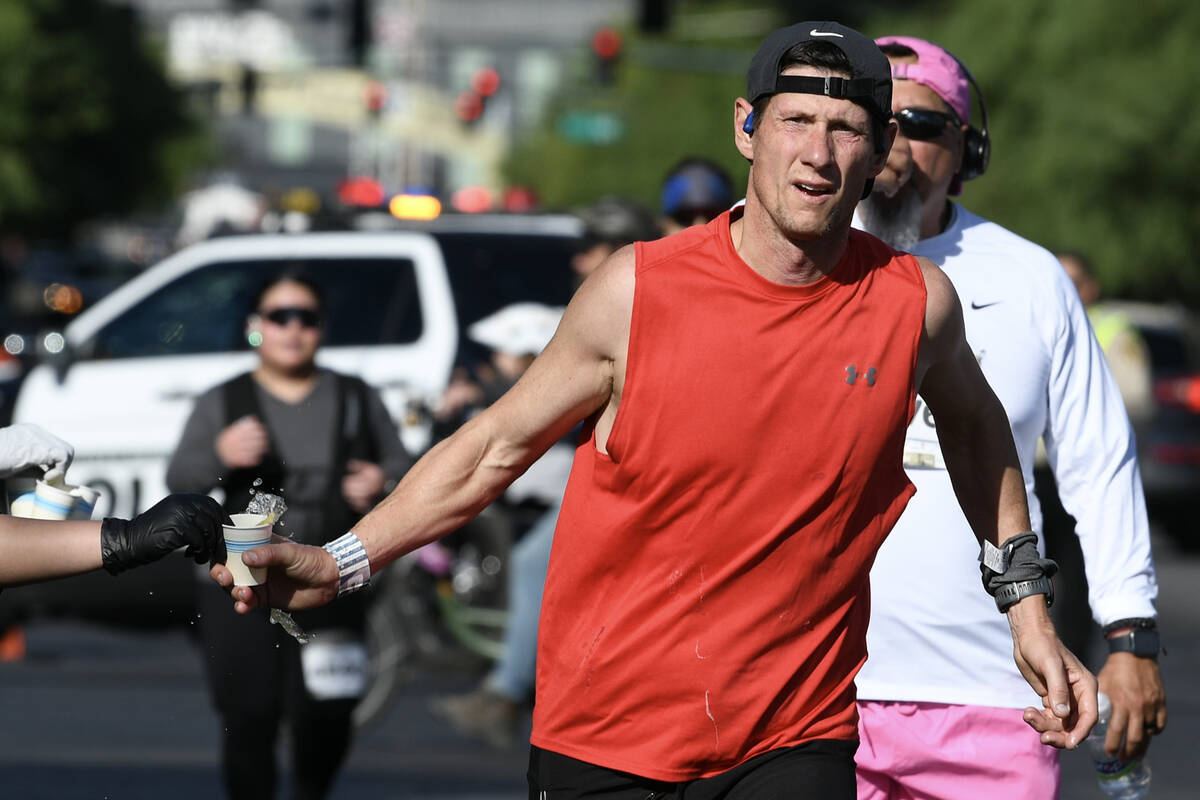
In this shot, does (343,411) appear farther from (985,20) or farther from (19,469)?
(985,20)

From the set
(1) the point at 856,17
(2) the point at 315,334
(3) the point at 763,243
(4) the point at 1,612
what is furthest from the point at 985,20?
(3) the point at 763,243

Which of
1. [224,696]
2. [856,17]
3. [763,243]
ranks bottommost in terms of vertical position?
[856,17]

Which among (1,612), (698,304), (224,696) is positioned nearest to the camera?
(698,304)

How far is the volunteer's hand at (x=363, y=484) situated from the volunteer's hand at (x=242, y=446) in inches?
11.9

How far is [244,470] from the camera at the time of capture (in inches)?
252

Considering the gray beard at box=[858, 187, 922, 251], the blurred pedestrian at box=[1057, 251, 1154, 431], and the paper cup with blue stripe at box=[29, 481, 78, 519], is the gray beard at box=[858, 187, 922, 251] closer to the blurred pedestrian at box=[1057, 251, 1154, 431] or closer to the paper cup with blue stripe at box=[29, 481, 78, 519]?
the paper cup with blue stripe at box=[29, 481, 78, 519]

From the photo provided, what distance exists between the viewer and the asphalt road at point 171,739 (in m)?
7.88

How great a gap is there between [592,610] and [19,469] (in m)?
1.12

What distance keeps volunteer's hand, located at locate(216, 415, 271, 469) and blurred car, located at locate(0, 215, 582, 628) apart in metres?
3.17

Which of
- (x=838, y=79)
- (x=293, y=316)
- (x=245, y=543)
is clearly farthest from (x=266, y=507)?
(x=293, y=316)

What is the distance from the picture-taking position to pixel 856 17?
1849 inches

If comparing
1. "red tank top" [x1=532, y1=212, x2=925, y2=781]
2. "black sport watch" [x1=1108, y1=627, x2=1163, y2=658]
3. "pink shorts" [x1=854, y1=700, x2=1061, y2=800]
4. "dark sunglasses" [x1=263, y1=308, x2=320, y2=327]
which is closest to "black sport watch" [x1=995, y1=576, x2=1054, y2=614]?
"red tank top" [x1=532, y1=212, x2=925, y2=781]

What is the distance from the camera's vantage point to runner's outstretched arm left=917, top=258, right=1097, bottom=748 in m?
3.49

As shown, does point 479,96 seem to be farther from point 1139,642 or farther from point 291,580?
point 291,580
